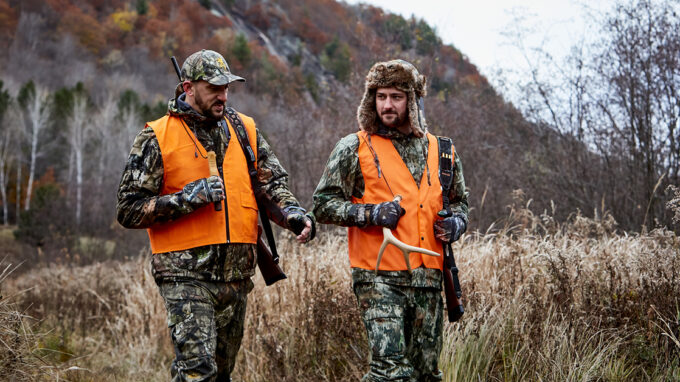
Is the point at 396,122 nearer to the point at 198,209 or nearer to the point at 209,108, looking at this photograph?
the point at 209,108

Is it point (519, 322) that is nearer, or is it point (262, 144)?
point (262, 144)

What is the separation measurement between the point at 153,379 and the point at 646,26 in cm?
870

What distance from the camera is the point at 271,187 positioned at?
171 inches

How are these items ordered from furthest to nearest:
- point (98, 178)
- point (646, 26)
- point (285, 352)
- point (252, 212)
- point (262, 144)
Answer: point (98, 178) → point (646, 26) → point (285, 352) → point (262, 144) → point (252, 212)

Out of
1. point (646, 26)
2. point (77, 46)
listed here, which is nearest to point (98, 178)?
point (77, 46)

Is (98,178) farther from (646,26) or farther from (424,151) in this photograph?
(424,151)

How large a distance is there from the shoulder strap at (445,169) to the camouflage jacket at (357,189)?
57mm

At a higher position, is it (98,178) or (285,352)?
(98,178)

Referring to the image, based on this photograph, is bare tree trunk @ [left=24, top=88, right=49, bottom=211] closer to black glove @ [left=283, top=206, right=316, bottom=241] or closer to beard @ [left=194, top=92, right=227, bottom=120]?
beard @ [left=194, top=92, right=227, bottom=120]

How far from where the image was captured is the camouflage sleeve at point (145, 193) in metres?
3.83

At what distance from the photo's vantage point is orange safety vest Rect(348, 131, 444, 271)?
4.07m

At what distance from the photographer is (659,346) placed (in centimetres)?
484

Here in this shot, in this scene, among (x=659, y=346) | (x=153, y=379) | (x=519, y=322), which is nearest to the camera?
(x=659, y=346)

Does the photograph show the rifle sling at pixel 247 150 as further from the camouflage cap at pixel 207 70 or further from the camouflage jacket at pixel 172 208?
the camouflage cap at pixel 207 70
